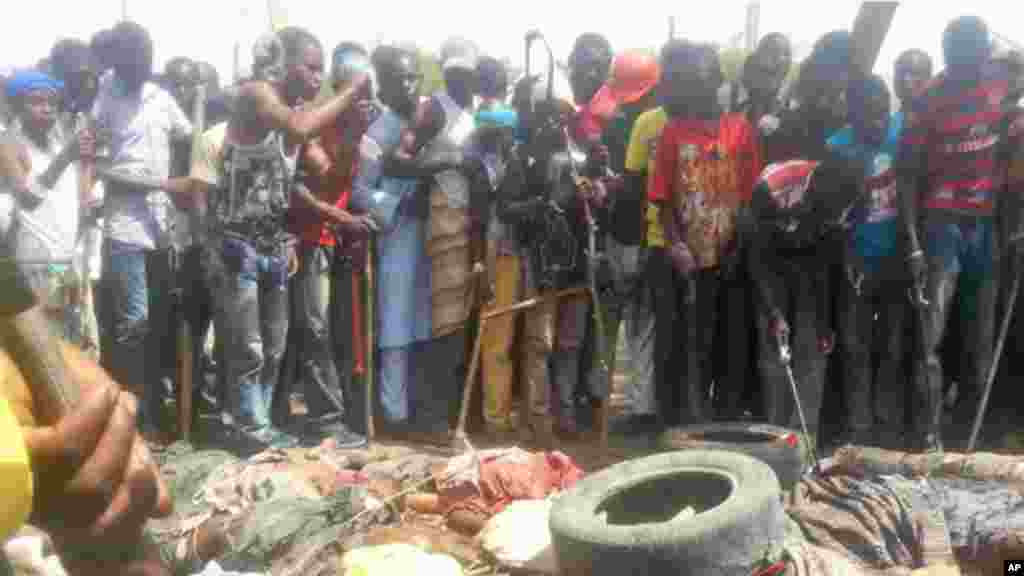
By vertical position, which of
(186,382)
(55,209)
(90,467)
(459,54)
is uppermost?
(459,54)

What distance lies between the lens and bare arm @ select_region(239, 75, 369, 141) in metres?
6.52

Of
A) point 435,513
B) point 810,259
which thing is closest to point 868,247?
point 810,259

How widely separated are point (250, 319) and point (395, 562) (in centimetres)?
260

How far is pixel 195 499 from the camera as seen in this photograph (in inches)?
227

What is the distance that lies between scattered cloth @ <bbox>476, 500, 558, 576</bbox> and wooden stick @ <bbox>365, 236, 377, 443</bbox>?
1.97 m

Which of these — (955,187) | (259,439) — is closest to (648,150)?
(955,187)

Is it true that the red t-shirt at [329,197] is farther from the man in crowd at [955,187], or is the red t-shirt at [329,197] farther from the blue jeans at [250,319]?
the man in crowd at [955,187]

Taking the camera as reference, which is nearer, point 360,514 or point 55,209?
point 360,514

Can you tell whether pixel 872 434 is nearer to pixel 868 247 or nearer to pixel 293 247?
pixel 868 247

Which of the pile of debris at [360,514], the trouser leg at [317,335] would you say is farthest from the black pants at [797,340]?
the trouser leg at [317,335]

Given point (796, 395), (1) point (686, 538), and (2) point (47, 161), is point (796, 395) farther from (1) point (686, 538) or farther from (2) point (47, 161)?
(2) point (47, 161)

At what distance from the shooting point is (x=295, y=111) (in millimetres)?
6727

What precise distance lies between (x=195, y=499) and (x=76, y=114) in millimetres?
3175

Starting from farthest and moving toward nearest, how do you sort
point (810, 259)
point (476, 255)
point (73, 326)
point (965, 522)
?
point (476, 255) < point (810, 259) < point (73, 326) < point (965, 522)
